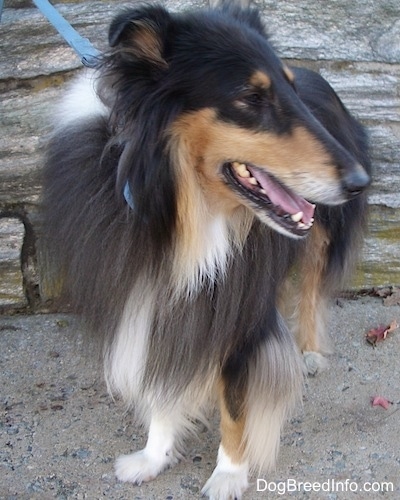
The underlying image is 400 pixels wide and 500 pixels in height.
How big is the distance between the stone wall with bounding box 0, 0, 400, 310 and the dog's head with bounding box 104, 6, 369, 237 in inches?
49.9

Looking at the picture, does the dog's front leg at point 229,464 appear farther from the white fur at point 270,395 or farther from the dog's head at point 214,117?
the dog's head at point 214,117

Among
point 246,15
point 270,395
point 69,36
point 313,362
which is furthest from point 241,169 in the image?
point 313,362

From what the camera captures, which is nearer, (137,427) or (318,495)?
(318,495)

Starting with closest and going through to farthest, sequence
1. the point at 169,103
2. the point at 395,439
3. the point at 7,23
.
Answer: the point at 169,103 → the point at 395,439 → the point at 7,23

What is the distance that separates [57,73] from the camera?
317cm

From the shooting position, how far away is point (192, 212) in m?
1.95

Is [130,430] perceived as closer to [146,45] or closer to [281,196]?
[281,196]

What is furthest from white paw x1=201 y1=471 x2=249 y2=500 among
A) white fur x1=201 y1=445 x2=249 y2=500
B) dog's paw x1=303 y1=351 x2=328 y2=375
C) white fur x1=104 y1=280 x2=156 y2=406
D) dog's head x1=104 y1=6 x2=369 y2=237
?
dog's head x1=104 y1=6 x2=369 y2=237

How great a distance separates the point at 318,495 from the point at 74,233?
118 centimetres

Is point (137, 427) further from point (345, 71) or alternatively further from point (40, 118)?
point (345, 71)

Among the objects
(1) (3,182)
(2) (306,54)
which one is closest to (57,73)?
(1) (3,182)

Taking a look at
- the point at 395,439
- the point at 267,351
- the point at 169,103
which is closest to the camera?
the point at 169,103

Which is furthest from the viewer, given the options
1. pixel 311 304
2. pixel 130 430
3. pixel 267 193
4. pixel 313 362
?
pixel 311 304

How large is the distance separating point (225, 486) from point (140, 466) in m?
0.31
